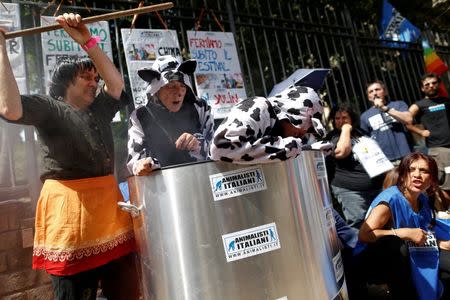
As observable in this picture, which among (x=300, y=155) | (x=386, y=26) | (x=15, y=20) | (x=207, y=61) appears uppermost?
(x=386, y=26)

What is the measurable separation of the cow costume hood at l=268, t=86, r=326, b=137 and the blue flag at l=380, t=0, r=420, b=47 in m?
4.94

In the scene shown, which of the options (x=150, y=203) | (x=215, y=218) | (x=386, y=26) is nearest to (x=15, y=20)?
(x=150, y=203)

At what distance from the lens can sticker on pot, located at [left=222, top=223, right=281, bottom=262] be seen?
149 centimetres

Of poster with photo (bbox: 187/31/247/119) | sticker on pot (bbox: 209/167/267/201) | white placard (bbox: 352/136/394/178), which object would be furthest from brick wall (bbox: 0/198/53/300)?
white placard (bbox: 352/136/394/178)

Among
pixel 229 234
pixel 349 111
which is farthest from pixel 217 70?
pixel 229 234

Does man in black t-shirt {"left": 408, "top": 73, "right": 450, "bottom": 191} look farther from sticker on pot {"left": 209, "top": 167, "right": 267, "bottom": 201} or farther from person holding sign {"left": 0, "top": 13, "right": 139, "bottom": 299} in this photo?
person holding sign {"left": 0, "top": 13, "right": 139, "bottom": 299}

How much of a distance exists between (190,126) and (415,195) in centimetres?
160

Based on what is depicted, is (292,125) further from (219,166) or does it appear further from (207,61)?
(207,61)

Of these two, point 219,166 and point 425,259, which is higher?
point 219,166

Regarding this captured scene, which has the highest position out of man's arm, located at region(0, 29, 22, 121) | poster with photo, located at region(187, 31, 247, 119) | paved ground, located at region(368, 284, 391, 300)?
poster with photo, located at region(187, 31, 247, 119)

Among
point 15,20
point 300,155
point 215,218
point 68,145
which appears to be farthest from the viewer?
point 15,20

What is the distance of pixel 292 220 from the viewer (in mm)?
1575

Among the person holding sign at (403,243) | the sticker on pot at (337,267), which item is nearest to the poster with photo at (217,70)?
the person holding sign at (403,243)

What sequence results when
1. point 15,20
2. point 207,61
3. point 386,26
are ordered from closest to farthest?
point 15,20 → point 207,61 → point 386,26
